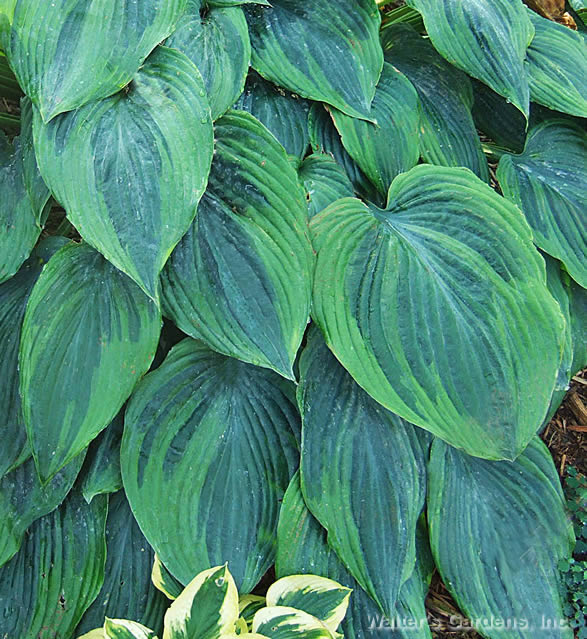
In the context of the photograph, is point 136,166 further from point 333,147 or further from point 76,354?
point 333,147

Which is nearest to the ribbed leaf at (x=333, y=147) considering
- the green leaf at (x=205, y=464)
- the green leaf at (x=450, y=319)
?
the green leaf at (x=450, y=319)

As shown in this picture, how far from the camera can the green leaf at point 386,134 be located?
48.3 inches

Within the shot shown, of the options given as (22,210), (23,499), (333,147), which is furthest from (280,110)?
(23,499)

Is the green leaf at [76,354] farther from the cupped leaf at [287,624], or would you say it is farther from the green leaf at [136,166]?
the cupped leaf at [287,624]

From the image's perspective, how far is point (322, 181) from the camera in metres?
1.18

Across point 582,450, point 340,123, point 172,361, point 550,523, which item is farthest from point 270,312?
point 582,450

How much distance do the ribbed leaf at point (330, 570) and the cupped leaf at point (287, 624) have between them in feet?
0.30

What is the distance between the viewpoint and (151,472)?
1057 mm

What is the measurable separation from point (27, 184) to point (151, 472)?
1.86ft

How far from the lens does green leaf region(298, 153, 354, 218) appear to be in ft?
3.79

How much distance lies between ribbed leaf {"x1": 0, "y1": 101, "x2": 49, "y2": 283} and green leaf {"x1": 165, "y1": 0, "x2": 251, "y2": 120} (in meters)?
0.33

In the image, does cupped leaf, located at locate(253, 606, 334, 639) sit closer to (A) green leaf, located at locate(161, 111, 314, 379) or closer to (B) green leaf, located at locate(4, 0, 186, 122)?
(A) green leaf, located at locate(161, 111, 314, 379)

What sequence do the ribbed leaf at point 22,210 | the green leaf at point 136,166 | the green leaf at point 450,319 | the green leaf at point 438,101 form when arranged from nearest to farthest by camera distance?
1. the green leaf at point 136,166
2. the green leaf at point 450,319
3. the ribbed leaf at point 22,210
4. the green leaf at point 438,101

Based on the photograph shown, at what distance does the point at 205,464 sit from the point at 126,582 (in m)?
0.30
